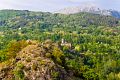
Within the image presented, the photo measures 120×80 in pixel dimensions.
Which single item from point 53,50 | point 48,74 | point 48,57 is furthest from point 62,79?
point 53,50

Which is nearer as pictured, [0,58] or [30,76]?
[30,76]

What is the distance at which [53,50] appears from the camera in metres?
115

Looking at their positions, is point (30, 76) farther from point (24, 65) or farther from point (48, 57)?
point (48, 57)

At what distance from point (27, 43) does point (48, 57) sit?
14.9 metres

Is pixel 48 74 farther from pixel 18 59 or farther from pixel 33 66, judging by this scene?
pixel 18 59

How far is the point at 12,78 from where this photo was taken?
92000 mm

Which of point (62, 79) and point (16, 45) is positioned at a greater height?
point (16, 45)

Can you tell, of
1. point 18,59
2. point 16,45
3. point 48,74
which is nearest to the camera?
point 48,74

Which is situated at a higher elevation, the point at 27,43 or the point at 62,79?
the point at 27,43

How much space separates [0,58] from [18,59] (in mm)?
13077

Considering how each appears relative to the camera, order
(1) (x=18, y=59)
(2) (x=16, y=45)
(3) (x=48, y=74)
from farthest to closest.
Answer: (2) (x=16, y=45), (1) (x=18, y=59), (3) (x=48, y=74)

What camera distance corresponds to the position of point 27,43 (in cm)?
11325

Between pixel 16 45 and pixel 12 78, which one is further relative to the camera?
pixel 16 45

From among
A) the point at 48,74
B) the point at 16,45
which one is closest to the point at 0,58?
the point at 16,45
